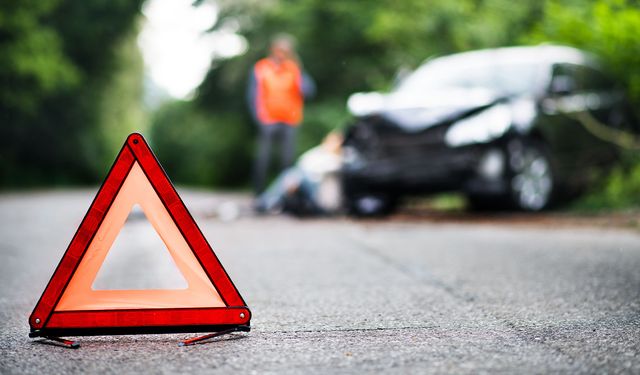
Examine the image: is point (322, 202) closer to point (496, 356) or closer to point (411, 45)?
point (411, 45)

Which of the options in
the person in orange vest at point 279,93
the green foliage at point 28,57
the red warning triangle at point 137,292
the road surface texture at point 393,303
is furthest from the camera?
the green foliage at point 28,57

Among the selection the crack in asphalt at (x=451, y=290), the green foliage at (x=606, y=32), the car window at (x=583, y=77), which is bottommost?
the crack in asphalt at (x=451, y=290)

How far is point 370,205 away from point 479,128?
2004 millimetres

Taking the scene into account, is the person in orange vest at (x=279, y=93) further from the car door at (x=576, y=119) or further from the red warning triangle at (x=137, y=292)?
the red warning triangle at (x=137, y=292)

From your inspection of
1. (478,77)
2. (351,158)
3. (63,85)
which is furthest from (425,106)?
(63,85)

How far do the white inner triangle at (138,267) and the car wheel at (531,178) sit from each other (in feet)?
13.5

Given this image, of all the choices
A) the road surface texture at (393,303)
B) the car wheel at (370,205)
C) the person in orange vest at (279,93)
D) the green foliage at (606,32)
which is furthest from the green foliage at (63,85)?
the road surface texture at (393,303)

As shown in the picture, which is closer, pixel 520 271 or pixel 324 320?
pixel 324 320

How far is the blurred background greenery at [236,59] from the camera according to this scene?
11203 millimetres

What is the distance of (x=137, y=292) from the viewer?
393 centimetres

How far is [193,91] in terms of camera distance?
92.5ft

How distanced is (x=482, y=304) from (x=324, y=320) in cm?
94

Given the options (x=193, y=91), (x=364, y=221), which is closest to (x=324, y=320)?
(x=364, y=221)

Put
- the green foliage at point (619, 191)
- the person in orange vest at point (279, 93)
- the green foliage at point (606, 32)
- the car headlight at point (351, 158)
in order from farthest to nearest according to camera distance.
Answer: the person in orange vest at point (279, 93), the car headlight at point (351, 158), the green foliage at point (619, 191), the green foliage at point (606, 32)
